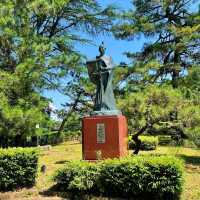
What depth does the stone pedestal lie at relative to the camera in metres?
11.4

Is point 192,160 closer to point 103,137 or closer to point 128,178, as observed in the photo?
point 103,137

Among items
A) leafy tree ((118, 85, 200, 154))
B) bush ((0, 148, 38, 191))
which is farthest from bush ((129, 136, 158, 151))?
bush ((0, 148, 38, 191))

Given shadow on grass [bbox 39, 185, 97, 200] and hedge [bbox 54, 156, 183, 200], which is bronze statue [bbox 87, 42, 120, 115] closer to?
hedge [bbox 54, 156, 183, 200]

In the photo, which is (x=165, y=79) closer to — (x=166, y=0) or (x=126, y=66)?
(x=126, y=66)

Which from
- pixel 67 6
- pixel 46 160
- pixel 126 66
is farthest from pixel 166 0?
pixel 46 160

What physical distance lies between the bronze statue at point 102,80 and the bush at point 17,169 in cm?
227

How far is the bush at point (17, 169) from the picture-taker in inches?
423

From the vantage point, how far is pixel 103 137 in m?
11.5

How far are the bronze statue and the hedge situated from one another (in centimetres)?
228

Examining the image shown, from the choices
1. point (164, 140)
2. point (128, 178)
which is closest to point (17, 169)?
point (128, 178)

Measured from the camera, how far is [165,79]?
64.2 ft

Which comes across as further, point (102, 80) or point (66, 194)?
point (102, 80)

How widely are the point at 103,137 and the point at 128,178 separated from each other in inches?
90.4

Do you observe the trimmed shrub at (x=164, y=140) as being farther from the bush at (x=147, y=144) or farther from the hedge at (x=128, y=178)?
the hedge at (x=128, y=178)
